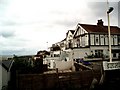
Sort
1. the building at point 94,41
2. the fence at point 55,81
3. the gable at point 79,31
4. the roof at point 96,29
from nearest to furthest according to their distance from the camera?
the fence at point 55,81 < the building at point 94,41 < the roof at point 96,29 < the gable at point 79,31

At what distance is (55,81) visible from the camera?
69.6 feet

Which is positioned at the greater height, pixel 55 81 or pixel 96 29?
pixel 96 29

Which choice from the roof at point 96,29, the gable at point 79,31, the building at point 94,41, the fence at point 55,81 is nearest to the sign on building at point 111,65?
the fence at point 55,81

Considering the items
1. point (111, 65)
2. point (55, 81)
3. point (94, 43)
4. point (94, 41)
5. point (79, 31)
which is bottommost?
point (55, 81)

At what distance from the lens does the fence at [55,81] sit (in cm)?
2016

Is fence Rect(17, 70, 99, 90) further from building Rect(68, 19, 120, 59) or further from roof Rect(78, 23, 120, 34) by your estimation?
roof Rect(78, 23, 120, 34)

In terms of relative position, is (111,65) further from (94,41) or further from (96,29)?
(96,29)

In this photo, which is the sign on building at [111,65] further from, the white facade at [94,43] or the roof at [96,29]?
the roof at [96,29]

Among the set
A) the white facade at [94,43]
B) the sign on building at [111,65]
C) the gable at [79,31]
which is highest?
the gable at [79,31]

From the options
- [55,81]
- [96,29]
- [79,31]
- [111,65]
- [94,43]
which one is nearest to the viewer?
[111,65]

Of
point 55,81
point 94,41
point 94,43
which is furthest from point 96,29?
point 55,81

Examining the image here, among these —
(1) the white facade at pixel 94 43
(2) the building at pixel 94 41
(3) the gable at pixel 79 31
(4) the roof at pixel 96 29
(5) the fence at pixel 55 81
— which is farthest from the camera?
(3) the gable at pixel 79 31

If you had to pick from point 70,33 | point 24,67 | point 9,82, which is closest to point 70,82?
point 9,82

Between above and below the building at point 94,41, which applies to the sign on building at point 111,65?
below
